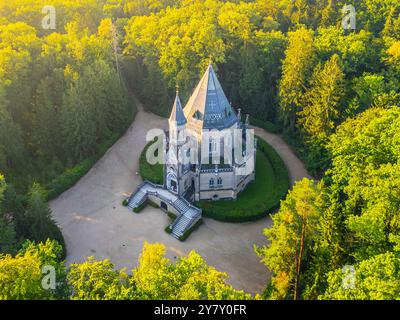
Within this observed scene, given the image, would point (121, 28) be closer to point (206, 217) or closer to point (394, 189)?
point (206, 217)

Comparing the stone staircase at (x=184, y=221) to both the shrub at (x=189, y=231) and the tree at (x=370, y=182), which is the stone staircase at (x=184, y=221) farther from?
the tree at (x=370, y=182)

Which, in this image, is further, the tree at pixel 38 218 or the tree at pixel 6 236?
the tree at pixel 38 218

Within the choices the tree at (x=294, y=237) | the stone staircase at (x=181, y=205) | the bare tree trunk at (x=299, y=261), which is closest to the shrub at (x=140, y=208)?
the stone staircase at (x=181, y=205)

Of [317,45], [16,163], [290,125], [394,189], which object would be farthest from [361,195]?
[16,163]

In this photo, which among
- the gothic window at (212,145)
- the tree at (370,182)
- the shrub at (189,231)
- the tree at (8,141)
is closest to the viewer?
the tree at (370,182)

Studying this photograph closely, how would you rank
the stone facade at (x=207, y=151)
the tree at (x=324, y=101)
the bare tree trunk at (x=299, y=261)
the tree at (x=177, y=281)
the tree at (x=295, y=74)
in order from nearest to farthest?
the tree at (x=177, y=281) → the bare tree trunk at (x=299, y=261) → the stone facade at (x=207, y=151) → the tree at (x=324, y=101) → the tree at (x=295, y=74)

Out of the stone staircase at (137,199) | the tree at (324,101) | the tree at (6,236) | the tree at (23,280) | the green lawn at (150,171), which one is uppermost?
the tree at (324,101)

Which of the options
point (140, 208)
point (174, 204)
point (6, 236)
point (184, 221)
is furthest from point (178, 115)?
point (6, 236)

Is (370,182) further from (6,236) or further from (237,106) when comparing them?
(237,106)
